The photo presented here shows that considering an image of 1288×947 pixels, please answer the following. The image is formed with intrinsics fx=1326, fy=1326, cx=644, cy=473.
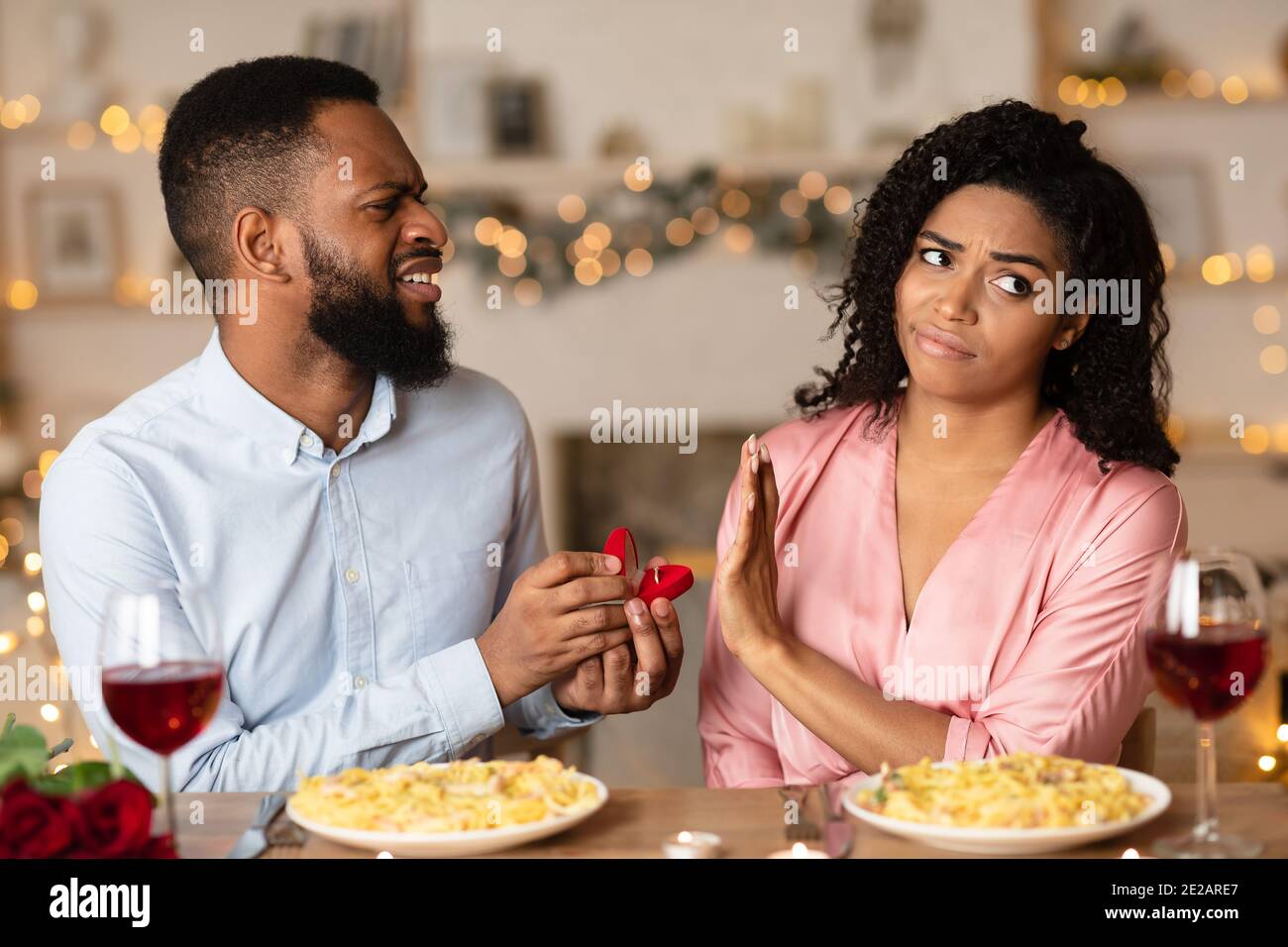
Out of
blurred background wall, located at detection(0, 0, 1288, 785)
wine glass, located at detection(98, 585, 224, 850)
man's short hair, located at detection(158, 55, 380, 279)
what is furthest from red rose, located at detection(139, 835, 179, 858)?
blurred background wall, located at detection(0, 0, 1288, 785)

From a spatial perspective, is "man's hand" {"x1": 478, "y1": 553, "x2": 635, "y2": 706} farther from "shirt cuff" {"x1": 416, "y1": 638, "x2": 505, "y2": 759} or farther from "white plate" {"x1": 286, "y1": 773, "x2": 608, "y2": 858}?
"white plate" {"x1": 286, "y1": 773, "x2": 608, "y2": 858}

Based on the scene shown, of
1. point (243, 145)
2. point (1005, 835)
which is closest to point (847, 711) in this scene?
point (1005, 835)

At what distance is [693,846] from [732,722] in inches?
29.7

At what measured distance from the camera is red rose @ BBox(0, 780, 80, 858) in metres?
1.01

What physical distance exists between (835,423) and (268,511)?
0.82 meters

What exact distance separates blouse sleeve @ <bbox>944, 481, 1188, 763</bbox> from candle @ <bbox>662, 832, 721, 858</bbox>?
535 millimetres

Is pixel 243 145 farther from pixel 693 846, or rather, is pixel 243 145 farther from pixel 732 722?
pixel 693 846

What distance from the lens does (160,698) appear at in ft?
3.41

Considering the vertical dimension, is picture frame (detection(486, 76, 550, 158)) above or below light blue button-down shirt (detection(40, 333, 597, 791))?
above

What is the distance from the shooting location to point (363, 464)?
1867 mm

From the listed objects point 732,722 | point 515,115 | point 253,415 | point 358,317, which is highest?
point 515,115
